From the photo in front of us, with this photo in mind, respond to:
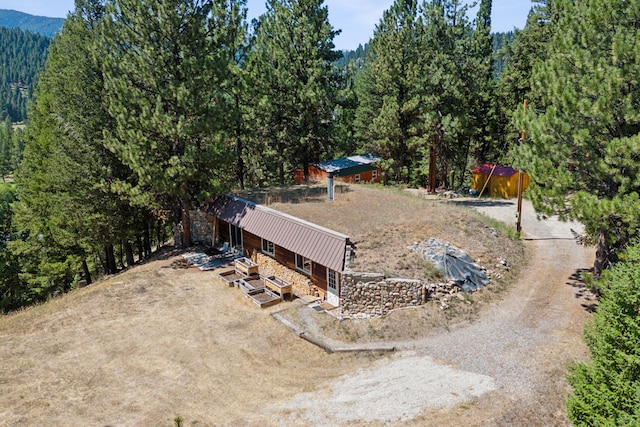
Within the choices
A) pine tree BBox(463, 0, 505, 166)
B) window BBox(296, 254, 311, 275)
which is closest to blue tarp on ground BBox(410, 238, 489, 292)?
window BBox(296, 254, 311, 275)

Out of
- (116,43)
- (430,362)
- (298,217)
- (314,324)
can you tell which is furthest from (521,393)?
(116,43)

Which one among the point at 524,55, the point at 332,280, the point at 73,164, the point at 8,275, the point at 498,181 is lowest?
the point at 8,275

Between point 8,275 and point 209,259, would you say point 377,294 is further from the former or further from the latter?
point 8,275

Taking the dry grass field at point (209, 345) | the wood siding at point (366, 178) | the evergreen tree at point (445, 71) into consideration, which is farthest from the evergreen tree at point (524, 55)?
the dry grass field at point (209, 345)

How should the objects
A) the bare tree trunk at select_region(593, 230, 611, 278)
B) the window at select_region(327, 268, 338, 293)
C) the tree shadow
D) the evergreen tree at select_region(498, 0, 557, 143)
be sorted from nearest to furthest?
the bare tree trunk at select_region(593, 230, 611, 278), the tree shadow, the window at select_region(327, 268, 338, 293), the evergreen tree at select_region(498, 0, 557, 143)

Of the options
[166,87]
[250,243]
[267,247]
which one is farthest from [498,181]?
[166,87]

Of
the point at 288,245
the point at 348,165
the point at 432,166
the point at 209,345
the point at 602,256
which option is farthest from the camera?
the point at 348,165

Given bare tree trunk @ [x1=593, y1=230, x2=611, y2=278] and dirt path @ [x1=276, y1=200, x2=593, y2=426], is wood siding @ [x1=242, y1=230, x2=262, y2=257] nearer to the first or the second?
dirt path @ [x1=276, y1=200, x2=593, y2=426]
